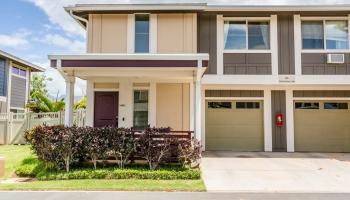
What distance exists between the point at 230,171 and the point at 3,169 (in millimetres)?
7287

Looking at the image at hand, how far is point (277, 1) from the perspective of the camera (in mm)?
14680

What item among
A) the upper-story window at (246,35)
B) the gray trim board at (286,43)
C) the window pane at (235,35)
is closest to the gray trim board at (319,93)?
the gray trim board at (286,43)

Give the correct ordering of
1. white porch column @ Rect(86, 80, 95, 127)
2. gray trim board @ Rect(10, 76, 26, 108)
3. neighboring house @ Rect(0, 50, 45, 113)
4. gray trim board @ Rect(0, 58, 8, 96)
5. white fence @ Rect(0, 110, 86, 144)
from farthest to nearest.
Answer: gray trim board @ Rect(10, 76, 26, 108) < neighboring house @ Rect(0, 50, 45, 113) < gray trim board @ Rect(0, 58, 8, 96) < white fence @ Rect(0, 110, 86, 144) < white porch column @ Rect(86, 80, 95, 127)

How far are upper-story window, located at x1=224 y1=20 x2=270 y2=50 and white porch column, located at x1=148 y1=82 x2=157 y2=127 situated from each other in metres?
3.93

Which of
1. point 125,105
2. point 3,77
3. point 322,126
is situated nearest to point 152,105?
point 125,105

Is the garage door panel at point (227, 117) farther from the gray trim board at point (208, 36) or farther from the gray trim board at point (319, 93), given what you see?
the gray trim board at point (208, 36)

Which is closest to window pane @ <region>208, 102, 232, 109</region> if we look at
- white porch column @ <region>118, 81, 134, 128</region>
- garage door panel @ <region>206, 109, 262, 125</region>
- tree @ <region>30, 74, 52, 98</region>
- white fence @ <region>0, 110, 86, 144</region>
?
garage door panel @ <region>206, 109, 262, 125</region>

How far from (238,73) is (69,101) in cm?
744

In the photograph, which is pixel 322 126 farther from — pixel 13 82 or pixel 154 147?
pixel 13 82

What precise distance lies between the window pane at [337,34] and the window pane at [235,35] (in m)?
3.87

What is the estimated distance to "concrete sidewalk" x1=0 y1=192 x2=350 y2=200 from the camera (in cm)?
743

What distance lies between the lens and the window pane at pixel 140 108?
13680mm

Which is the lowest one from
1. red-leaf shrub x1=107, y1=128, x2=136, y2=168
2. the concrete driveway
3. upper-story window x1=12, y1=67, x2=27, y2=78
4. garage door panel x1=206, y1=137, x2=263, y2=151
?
the concrete driveway

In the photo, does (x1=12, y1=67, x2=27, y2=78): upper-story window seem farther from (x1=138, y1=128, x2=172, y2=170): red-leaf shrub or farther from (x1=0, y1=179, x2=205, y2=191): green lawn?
(x1=138, y1=128, x2=172, y2=170): red-leaf shrub
